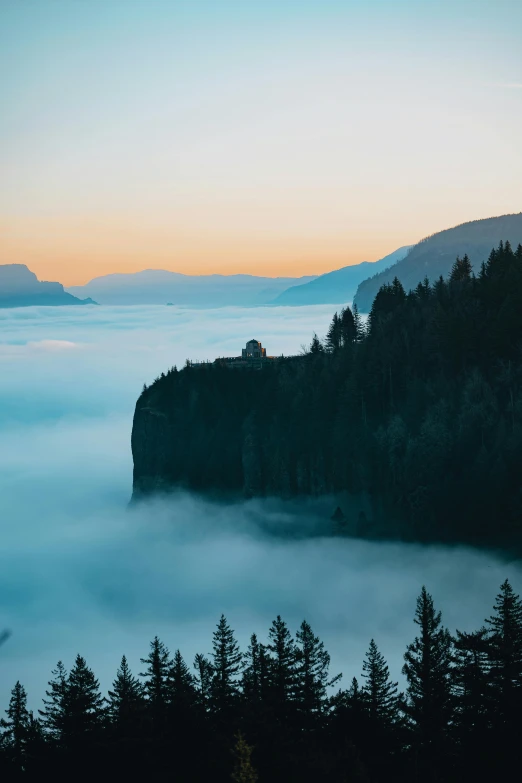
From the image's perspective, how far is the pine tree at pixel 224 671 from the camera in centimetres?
4512

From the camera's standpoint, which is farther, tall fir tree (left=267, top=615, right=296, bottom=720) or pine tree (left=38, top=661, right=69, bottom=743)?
tall fir tree (left=267, top=615, right=296, bottom=720)

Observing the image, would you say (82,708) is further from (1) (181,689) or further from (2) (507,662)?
(2) (507,662)

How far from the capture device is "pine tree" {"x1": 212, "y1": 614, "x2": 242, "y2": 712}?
1777 inches

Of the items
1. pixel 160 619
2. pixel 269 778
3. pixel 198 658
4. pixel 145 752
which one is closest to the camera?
pixel 269 778

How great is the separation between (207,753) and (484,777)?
10994 millimetres

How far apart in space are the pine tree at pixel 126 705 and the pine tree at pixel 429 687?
11982mm

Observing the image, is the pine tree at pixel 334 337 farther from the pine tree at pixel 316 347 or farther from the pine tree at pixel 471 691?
the pine tree at pixel 471 691

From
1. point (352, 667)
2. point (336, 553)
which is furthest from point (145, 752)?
point (336, 553)

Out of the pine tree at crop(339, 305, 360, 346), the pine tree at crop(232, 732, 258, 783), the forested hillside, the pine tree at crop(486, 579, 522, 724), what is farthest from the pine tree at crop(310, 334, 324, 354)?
the pine tree at crop(232, 732, 258, 783)

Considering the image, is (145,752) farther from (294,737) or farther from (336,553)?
(336,553)

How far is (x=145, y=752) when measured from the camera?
37.4 meters

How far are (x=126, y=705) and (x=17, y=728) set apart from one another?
6.90 meters

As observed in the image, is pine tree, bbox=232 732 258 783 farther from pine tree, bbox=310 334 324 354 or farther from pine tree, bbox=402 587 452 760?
pine tree, bbox=310 334 324 354

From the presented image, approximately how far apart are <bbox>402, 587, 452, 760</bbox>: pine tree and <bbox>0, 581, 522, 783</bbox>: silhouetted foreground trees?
65mm
